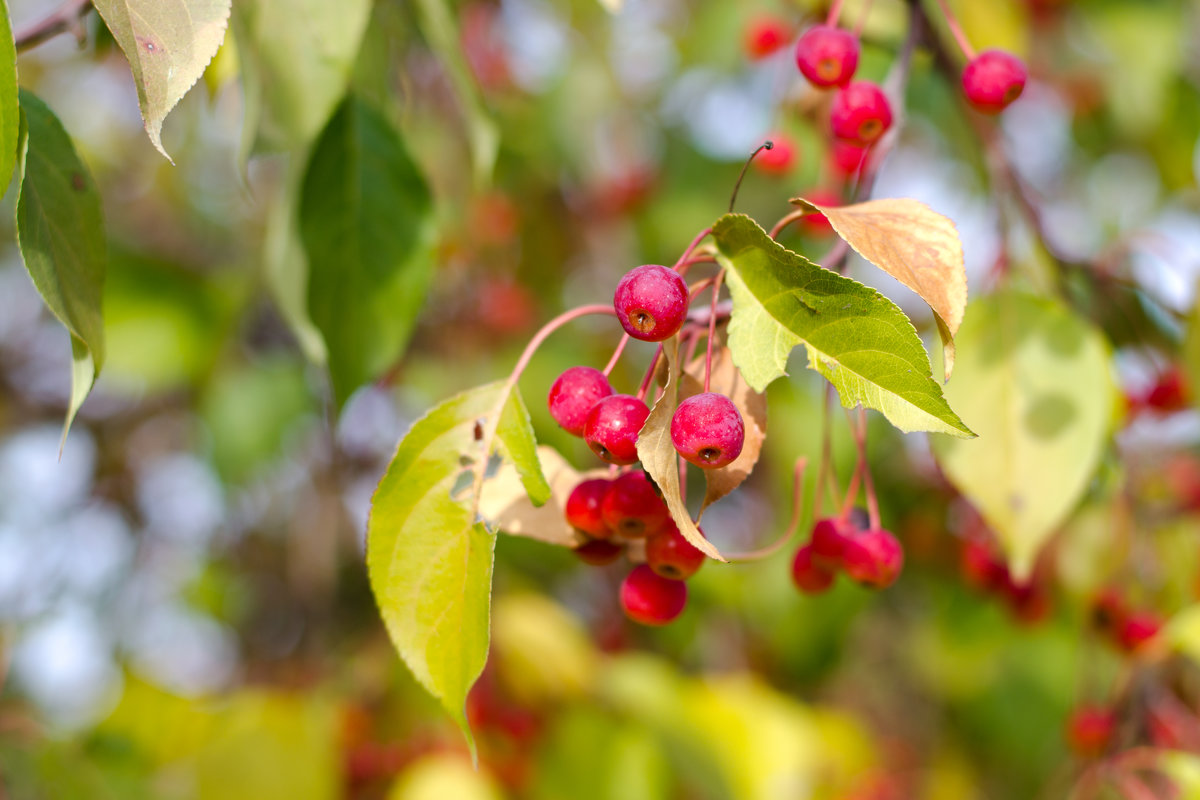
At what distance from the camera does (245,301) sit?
2.32m

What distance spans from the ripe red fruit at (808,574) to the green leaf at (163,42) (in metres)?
0.68

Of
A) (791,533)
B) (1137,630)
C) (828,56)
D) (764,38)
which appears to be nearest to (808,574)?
(791,533)

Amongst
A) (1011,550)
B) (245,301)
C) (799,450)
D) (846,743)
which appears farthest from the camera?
(846,743)

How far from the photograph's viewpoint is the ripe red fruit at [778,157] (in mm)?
1509

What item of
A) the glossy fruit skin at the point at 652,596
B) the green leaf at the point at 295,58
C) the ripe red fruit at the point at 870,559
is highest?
the green leaf at the point at 295,58

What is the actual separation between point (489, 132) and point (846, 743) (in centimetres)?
217

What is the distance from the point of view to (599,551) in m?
0.81

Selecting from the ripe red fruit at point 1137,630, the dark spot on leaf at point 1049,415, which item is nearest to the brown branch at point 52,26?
the dark spot on leaf at point 1049,415

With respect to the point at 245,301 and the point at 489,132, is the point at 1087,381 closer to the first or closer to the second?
the point at 489,132

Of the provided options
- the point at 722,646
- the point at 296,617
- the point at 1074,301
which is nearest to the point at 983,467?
the point at 1074,301

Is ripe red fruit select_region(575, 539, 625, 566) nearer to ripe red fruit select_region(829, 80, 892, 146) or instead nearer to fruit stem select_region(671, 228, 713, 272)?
fruit stem select_region(671, 228, 713, 272)

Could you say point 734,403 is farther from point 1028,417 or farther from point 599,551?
point 1028,417

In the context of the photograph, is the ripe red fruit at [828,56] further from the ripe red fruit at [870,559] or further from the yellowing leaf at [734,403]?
the ripe red fruit at [870,559]

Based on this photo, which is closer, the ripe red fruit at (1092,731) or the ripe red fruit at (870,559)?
the ripe red fruit at (870,559)
